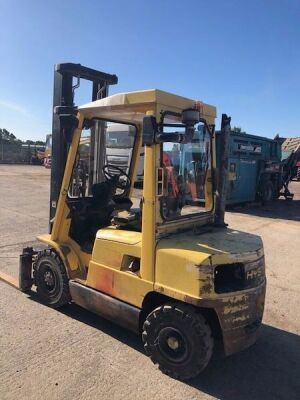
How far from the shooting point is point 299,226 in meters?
11.5

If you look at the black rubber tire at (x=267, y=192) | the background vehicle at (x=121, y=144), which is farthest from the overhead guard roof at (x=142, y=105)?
the black rubber tire at (x=267, y=192)

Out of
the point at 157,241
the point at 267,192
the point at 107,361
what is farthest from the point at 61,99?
the point at 267,192

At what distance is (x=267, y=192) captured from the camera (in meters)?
15.8

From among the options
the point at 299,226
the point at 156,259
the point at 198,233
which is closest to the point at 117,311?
the point at 156,259

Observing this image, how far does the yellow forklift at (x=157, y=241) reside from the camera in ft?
11.1

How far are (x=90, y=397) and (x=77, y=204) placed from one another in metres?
2.12

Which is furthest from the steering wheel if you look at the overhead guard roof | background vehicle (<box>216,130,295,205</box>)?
background vehicle (<box>216,130,295,205</box>)

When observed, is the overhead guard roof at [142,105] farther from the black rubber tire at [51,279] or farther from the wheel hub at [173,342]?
the wheel hub at [173,342]

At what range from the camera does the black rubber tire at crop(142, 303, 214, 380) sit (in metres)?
3.32

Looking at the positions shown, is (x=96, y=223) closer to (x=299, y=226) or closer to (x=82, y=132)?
(x=82, y=132)

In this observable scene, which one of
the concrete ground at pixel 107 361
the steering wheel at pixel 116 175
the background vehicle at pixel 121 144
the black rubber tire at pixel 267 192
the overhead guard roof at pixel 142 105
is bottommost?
the concrete ground at pixel 107 361

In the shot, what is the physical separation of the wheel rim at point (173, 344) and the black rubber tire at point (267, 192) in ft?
41.9

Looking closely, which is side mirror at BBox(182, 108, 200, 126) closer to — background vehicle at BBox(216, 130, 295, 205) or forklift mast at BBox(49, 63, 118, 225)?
forklift mast at BBox(49, 63, 118, 225)

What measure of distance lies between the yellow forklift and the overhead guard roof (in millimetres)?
11
